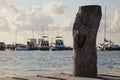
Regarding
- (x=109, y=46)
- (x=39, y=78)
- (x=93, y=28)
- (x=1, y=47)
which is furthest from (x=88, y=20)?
(x=1, y=47)

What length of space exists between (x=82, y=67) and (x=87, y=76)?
349mm

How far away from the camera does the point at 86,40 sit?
44.6ft

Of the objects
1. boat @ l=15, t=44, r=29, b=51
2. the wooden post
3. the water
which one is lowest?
the water

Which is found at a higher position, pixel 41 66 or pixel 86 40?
pixel 86 40

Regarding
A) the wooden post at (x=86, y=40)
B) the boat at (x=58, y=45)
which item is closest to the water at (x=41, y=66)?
the wooden post at (x=86, y=40)

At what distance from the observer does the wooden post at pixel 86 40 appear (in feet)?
44.3

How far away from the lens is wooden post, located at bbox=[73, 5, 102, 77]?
13516 millimetres

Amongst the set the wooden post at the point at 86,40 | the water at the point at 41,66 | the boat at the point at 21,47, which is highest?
the boat at the point at 21,47

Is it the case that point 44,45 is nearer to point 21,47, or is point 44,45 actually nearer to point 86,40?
point 21,47

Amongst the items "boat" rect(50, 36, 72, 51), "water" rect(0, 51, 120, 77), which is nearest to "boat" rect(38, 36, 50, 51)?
"boat" rect(50, 36, 72, 51)

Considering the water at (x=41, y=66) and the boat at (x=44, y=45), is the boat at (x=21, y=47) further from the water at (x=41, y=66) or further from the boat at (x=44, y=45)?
the water at (x=41, y=66)

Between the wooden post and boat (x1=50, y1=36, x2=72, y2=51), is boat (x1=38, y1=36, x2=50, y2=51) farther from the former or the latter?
the wooden post

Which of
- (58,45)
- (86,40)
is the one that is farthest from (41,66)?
(58,45)

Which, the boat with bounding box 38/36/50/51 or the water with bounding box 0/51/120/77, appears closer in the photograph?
the water with bounding box 0/51/120/77
